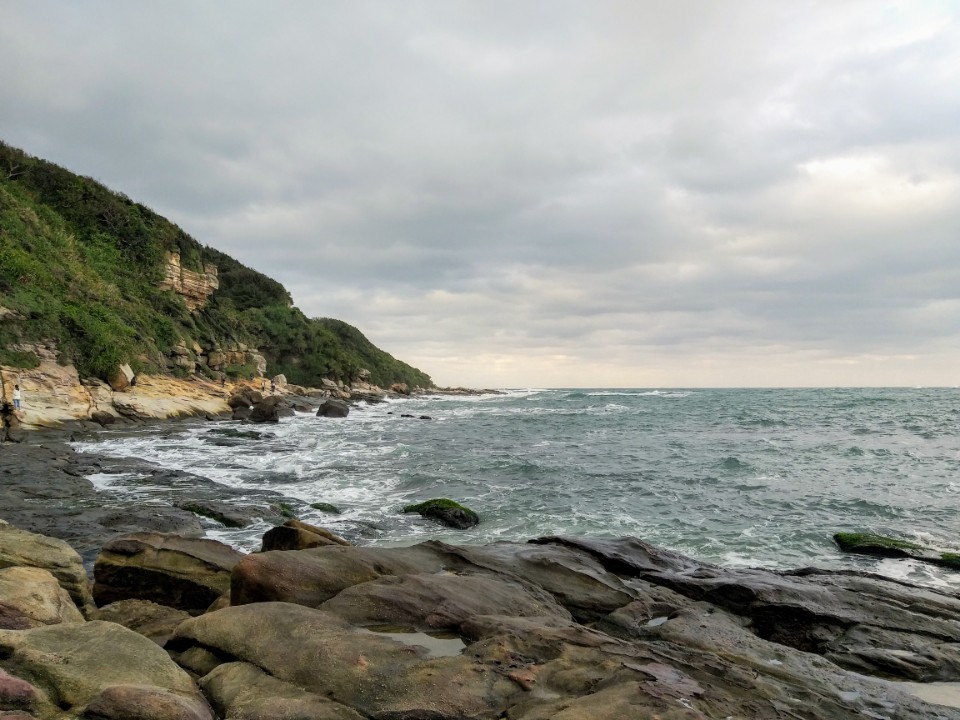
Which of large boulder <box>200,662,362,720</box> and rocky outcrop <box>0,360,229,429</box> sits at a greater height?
rocky outcrop <box>0,360,229,429</box>

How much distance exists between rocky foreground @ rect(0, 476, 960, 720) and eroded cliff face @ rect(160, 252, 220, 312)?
4722 cm

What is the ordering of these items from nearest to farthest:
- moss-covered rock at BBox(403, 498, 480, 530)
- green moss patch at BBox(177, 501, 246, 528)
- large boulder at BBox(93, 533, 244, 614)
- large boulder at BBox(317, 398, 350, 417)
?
1. large boulder at BBox(93, 533, 244, 614)
2. green moss patch at BBox(177, 501, 246, 528)
3. moss-covered rock at BBox(403, 498, 480, 530)
4. large boulder at BBox(317, 398, 350, 417)

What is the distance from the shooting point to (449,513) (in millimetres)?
13875

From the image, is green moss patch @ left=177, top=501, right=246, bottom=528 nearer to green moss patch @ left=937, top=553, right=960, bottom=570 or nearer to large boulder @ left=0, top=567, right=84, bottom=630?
large boulder @ left=0, top=567, right=84, bottom=630

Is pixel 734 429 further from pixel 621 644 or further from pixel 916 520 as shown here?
pixel 621 644

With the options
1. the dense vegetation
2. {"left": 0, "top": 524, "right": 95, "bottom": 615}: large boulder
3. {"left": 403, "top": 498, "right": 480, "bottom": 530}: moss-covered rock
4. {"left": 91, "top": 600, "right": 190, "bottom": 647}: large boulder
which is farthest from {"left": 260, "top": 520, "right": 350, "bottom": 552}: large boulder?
the dense vegetation

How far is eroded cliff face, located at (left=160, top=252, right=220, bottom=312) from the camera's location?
4803 centimetres

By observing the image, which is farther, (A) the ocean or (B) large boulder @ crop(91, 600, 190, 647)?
(A) the ocean

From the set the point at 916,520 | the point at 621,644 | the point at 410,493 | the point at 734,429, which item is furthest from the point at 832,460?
the point at 621,644

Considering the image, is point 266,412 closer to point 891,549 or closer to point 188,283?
point 188,283

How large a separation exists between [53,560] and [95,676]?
11.0 feet

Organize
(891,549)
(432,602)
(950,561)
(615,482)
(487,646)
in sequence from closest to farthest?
(487,646) → (432,602) → (950,561) → (891,549) → (615,482)

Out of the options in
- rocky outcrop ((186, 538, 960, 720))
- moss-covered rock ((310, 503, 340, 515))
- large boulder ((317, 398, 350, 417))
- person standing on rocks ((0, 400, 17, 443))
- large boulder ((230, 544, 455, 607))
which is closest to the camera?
rocky outcrop ((186, 538, 960, 720))

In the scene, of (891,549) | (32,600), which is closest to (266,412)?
(32,600)
